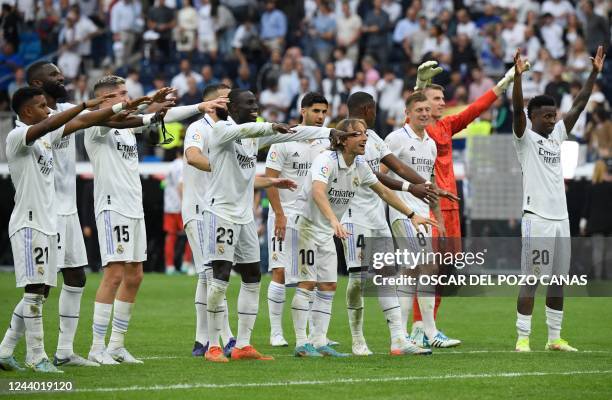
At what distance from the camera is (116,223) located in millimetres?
12172

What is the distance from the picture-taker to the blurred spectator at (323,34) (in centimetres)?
3155

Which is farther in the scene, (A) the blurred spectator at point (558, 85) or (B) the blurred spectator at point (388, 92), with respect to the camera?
(B) the blurred spectator at point (388, 92)

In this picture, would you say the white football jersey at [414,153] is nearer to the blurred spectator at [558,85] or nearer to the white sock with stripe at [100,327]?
the white sock with stripe at [100,327]

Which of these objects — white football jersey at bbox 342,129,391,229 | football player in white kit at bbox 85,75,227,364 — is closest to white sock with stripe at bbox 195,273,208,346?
football player in white kit at bbox 85,75,227,364

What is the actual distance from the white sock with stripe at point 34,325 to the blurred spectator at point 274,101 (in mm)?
17943

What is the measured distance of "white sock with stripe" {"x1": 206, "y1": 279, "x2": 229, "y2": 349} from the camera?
12.2m

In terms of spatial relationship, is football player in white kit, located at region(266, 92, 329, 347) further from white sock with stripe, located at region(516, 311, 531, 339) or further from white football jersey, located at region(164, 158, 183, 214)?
white football jersey, located at region(164, 158, 183, 214)

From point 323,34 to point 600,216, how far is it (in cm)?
1128

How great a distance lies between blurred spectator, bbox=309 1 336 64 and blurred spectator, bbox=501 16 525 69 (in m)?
4.62

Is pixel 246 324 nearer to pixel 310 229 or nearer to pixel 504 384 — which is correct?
pixel 310 229

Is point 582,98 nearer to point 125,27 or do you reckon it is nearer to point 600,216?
point 600,216

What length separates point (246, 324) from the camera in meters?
12.4

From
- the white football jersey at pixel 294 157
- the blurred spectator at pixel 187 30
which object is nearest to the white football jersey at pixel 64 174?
the white football jersey at pixel 294 157

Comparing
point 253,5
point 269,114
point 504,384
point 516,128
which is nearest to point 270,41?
point 253,5
